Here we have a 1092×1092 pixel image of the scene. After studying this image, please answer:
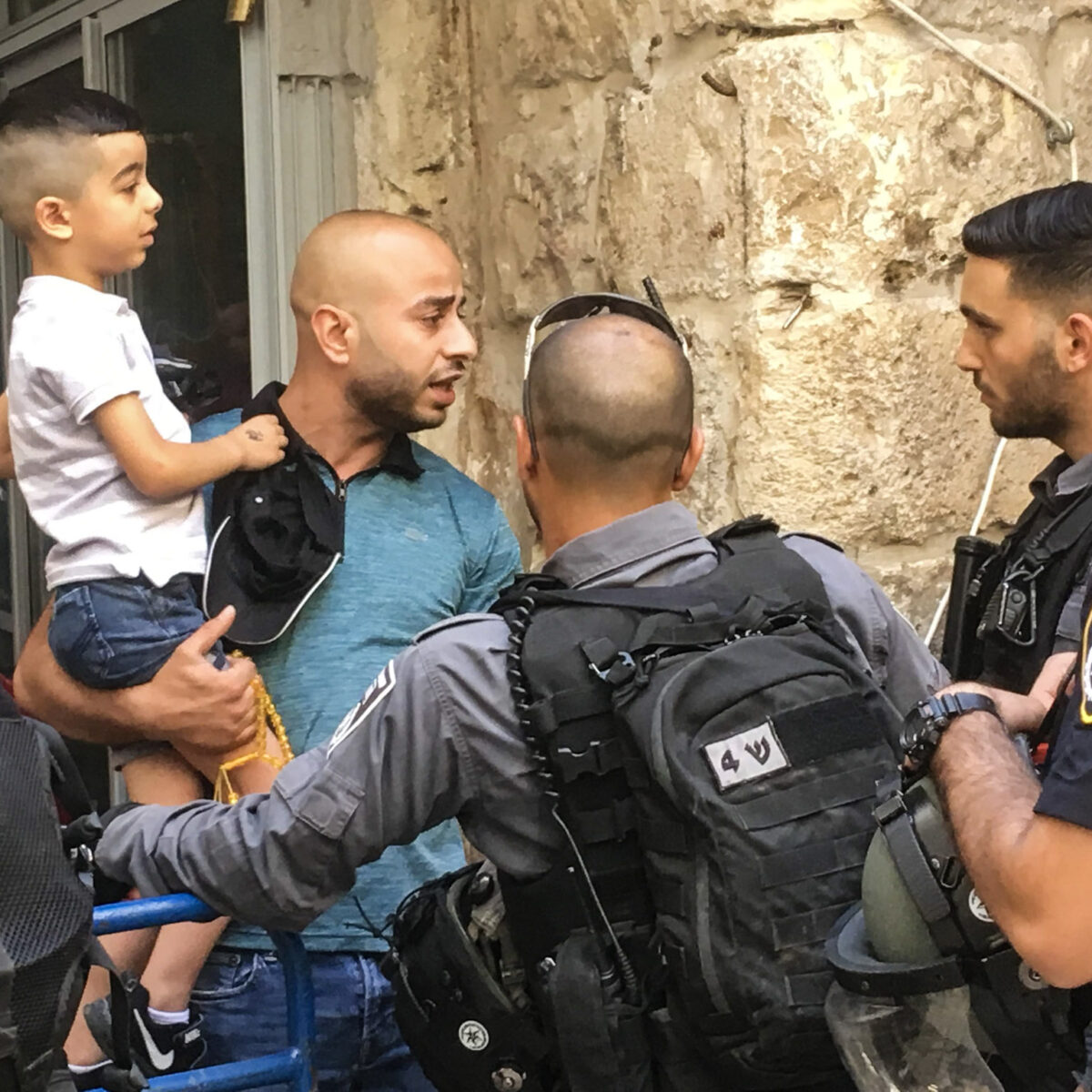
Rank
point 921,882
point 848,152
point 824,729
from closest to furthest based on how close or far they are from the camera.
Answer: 1. point 921,882
2. point 824,729
3. point 848,152

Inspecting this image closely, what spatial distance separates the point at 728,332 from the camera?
2.29 meters

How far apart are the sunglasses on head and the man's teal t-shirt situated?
321mm

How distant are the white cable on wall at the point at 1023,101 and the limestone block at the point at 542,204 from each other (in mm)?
541

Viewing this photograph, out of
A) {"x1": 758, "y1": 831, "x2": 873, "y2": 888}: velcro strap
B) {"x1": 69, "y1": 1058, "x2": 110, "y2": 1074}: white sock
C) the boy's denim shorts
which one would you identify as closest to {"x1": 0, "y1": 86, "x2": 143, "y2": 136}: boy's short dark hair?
the boy's denim shorts

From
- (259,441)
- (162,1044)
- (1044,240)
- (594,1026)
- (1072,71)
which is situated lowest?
(162,1044)

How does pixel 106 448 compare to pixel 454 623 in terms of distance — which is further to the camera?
pixel 106 448

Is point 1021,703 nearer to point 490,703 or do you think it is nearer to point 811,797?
point 811,797

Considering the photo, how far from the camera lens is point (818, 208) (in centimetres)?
221

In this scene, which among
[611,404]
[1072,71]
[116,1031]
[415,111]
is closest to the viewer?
[116,1031]

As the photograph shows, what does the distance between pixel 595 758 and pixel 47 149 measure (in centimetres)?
116

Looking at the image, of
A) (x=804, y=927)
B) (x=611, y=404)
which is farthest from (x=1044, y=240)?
(x=804, y=927)

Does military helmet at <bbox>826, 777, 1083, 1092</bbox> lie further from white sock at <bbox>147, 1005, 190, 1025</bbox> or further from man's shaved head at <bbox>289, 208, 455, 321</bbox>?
man's shaved head at <bbox>289, 208, 455, 321</bbox>

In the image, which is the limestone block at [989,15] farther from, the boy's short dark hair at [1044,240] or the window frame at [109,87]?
the window frame at [109,87]

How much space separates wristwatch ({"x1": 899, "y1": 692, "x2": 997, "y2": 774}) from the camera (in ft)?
4.50
